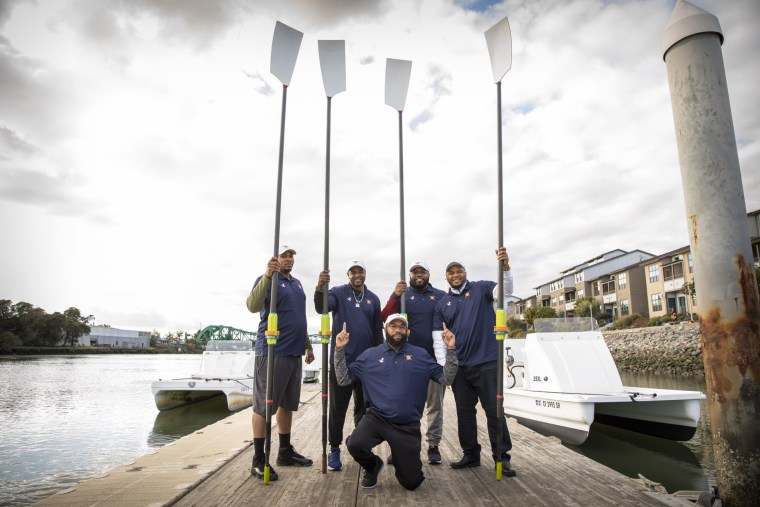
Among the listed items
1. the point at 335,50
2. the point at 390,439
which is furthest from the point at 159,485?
the point at 335,50

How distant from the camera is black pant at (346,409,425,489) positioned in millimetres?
3553

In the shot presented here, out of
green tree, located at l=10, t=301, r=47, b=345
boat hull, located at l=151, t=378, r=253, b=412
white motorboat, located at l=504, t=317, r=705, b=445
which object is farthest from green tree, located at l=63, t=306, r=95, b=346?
white motorboat, located at l=504, t=317, r=705, b=445

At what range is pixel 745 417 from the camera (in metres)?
3.46

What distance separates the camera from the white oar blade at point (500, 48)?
4930mm

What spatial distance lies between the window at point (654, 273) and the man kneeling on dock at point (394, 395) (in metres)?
44.3

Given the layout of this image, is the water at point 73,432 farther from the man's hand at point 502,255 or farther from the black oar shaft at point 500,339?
the man's hand at point 502,255

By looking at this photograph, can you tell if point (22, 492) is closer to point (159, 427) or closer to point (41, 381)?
point (159, 427)

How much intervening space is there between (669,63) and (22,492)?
371 inches

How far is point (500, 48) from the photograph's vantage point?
500 cm

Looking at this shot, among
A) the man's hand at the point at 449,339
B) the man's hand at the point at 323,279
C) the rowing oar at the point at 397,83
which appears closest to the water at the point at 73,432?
the man's hand at the point at 323,279

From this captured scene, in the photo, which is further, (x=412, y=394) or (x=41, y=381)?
(x=41, y=381)

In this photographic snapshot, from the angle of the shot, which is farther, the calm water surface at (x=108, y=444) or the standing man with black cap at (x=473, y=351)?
the calm water surface at (x=108, y=444)

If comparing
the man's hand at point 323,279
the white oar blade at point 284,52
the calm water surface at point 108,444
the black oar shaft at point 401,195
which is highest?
the white oar blade at point 284,52

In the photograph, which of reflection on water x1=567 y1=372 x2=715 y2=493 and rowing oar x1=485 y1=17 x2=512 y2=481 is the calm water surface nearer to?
reflection on water x1=567 y1=372 x2=715 y2=493
